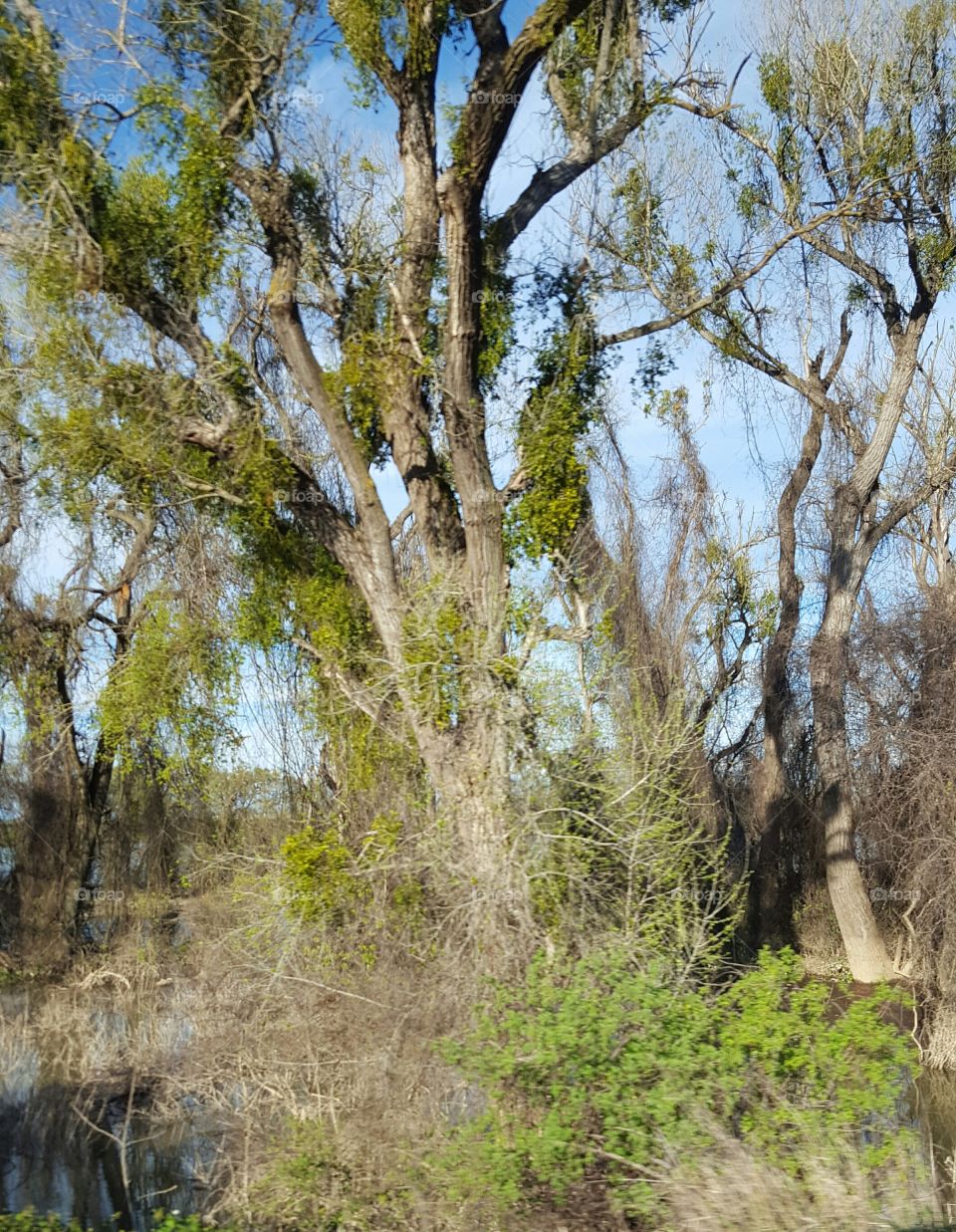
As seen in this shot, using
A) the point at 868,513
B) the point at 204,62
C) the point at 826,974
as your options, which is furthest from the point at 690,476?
the point at 204,62

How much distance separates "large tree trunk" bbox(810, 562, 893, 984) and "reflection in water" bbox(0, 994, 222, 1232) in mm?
9586

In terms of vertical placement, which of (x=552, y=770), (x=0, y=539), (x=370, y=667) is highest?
(x=0, y=539)

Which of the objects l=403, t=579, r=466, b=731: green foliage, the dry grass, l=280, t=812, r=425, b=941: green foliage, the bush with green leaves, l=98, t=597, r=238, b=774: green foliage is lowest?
the dry grass

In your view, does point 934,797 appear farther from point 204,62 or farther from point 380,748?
point 204,62

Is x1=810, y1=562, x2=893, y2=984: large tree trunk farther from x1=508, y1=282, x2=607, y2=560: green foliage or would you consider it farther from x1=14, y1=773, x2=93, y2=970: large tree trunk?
x1=14, y1=773, x2=93, y2=970: large tree trunk

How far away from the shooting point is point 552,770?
39.9 feet

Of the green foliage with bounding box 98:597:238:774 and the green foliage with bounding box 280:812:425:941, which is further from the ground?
the green foliage with bounding box 98:597:238:774

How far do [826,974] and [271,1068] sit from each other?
10.6 meters

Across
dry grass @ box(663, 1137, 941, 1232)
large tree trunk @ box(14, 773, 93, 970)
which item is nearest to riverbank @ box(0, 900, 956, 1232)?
dry grass @ box(663, 1137, 941, 1232)

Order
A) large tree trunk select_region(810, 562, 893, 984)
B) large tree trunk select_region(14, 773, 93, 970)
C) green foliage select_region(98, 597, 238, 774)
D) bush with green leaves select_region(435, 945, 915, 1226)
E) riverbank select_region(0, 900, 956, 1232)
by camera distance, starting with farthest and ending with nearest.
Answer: large tree trunk select_region(14, 773, 93, 970)
large tree trunk select_region(810, 562, 893, 984)
green foliage select_region(98, 597, 238, 774)
bush with green leaves select_region(435, 945, 915, 1226)
riverbank select_region(0, 900, 956, 1232)

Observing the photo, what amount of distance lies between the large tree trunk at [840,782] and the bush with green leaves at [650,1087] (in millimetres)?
10289

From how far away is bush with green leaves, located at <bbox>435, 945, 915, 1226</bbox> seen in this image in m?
7.04

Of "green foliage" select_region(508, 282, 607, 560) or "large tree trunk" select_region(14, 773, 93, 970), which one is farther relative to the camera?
"large tree trunk" select_region(14, 773, 93, 970)

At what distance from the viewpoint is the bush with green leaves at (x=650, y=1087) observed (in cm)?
704
